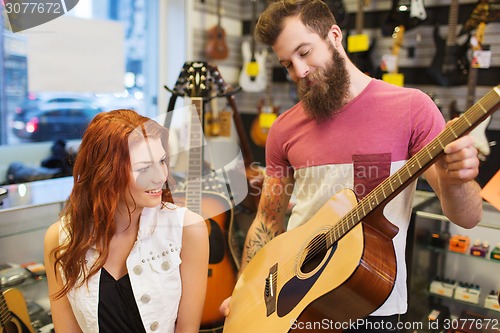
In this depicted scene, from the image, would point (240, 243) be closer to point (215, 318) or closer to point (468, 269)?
point (215, 318)

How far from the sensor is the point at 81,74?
1222mm

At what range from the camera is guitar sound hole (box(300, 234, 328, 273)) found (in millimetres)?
1046

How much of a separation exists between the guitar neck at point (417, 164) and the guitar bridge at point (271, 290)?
0.25 m

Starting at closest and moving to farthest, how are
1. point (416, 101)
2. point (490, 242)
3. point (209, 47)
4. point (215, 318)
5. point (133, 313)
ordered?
point (416, 101) < point (133, 313) < point (490, 242) < point (215, 318) < point (209, 47)

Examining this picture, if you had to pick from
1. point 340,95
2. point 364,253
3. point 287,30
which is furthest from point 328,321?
point 287,30

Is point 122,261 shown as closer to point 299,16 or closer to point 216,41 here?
point 299,16

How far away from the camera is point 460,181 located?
82 centimetres

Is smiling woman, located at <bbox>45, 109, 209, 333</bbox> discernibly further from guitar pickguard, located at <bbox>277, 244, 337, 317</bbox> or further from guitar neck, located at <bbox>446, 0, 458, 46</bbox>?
guitar neck, located at <bbox>446, 0, 458, 46</bbox>

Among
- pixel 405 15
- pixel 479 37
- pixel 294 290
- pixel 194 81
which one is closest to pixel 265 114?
pixel 405 15

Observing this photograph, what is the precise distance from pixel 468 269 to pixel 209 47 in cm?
248

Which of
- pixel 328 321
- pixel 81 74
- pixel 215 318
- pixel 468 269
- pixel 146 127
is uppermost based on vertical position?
pixel 81 74

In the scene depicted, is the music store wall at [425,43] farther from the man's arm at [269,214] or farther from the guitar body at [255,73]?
the man's arm at [269,214]

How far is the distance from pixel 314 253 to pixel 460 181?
15.2 inches

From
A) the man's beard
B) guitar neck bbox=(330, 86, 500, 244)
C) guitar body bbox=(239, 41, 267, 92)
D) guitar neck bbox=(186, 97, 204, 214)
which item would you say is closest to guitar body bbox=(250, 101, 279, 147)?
guitar body bbox=(239, 41, 267, 92)
